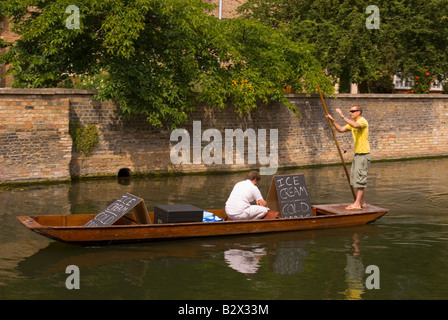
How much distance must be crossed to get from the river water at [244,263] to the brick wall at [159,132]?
2.83m

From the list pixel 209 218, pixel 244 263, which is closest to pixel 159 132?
pixel 209 218

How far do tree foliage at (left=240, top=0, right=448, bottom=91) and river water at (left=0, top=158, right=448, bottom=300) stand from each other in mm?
12372

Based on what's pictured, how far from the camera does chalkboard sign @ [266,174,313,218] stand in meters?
12.1

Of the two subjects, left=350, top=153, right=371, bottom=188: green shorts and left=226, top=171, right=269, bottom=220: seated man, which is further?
left=350, top=153, right=371, bottom=188: green shorts

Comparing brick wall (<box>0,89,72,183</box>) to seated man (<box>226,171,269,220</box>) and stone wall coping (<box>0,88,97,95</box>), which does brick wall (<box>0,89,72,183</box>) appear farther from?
seated man (<box>226,171,269,220</box>)

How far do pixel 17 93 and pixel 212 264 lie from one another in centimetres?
1006

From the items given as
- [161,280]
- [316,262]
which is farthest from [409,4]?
[161,280]

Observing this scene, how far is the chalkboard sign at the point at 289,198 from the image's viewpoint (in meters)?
12.1

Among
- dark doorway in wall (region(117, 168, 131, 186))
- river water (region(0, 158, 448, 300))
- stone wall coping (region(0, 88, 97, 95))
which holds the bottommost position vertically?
river water (region(0, 158, 448, 300))

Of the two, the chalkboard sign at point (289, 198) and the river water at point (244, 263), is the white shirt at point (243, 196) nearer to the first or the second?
the river water at point (244, 263)

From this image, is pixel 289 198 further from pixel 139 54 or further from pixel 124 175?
pixel 124 175

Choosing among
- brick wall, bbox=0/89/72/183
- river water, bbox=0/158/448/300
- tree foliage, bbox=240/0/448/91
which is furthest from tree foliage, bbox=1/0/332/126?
tree foliage, bbox=240/0/448/91

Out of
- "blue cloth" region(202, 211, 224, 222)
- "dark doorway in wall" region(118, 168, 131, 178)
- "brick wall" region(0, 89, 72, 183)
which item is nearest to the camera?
"blue cloth" region(202, 211, 224, 222)

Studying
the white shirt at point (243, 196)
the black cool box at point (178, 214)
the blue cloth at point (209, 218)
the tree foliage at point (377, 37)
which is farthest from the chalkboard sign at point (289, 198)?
the tree foliage at point (377, 37)
